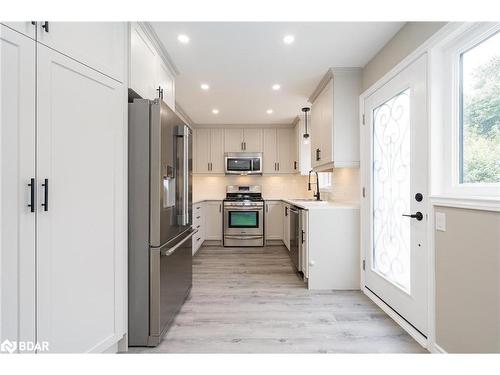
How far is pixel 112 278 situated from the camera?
1.64 metres

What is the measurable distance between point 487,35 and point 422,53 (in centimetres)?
42

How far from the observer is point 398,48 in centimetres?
220

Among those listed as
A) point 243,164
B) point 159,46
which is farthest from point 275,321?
point 243,164

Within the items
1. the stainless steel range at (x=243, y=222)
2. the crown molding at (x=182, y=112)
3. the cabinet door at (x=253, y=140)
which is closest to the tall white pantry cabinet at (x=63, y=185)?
the crown molding at (x=182, y=112)

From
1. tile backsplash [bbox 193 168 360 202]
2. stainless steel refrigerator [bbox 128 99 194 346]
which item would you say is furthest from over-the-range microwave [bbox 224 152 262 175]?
stainless steel refrigerator [bbox 128 99 194 346]

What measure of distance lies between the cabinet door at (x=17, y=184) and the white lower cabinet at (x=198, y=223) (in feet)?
9.70

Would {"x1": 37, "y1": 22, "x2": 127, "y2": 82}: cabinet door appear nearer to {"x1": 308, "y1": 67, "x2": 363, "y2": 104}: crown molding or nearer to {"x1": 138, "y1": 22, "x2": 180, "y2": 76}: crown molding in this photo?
{"x1": 138, "y1": 22, "x2": 180, "y2": 76}: crown molding

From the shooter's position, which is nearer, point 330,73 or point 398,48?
point 398,48

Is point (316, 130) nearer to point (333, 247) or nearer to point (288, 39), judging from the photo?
point (288, 39)

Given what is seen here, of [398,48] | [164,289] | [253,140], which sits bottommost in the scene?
[164,289]

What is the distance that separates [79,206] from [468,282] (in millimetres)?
2229

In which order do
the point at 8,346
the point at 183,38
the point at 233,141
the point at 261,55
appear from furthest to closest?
the point at 233,141 → the point at 261,55 → the point at 183,38 → the point at 8,346

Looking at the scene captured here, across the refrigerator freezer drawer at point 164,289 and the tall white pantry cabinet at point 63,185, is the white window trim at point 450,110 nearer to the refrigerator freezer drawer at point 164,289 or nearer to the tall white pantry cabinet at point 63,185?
the refrigerator freezer drawer at point 164,289
